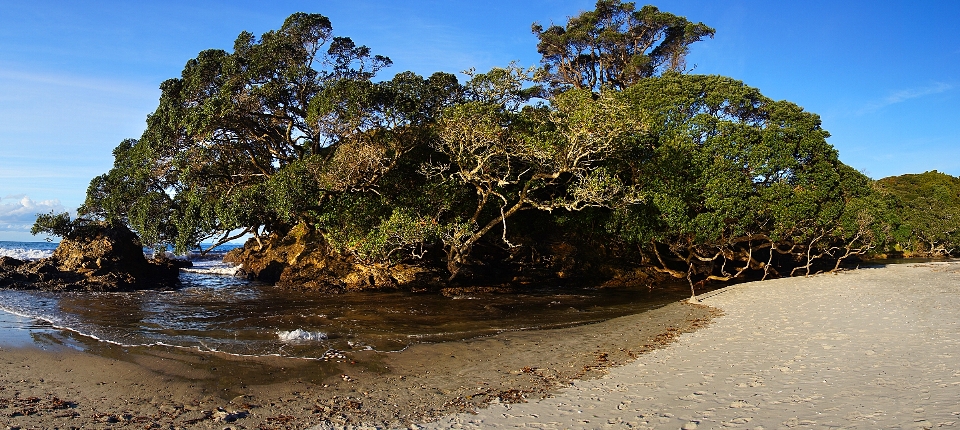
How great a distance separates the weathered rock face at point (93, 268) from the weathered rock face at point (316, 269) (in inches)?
168

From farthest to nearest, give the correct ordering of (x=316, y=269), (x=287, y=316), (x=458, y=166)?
(x=316, y=269)
(x=458, y=166)
(x=287, y=316)

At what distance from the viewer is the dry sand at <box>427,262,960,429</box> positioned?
19.1 feet

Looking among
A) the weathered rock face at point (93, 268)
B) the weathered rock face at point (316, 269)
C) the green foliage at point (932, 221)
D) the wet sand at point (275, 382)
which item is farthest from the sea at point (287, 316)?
the green foliage at point (932, 221)

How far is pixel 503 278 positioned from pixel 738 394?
18.1 m

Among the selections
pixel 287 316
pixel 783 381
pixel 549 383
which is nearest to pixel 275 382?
Answer: pixel 549 383

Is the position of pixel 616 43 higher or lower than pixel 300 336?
higher

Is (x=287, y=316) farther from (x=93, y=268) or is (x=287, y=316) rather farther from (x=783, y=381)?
(x=93, y=268)

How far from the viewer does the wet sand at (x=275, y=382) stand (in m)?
6.40

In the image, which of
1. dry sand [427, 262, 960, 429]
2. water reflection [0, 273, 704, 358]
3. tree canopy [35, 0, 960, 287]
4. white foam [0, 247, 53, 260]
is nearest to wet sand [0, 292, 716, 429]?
dry sand [427, 262, 960, 429]

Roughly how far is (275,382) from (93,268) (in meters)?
18.0

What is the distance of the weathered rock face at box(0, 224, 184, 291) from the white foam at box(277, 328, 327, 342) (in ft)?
42.3

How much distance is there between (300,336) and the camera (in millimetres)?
11188

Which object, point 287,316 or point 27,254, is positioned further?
point 27,254

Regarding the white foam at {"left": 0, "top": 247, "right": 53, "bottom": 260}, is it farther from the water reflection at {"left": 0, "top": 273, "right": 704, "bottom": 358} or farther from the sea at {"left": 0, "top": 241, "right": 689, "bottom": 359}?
the water reflection at {"left": 0, "top": 273, "right": 704, "bottom": 358}
